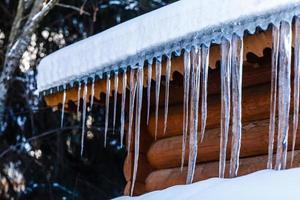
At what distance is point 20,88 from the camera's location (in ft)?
26.0

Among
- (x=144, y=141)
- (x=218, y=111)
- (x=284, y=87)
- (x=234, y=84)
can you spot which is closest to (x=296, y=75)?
(x=284, y=87)

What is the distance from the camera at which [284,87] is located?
3059 millimetres

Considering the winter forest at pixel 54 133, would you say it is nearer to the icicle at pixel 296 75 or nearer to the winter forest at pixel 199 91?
the winter forest at pixel 199 91

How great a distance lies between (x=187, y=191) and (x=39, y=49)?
15.9 ft

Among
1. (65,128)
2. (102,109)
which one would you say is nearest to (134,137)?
(65,128)

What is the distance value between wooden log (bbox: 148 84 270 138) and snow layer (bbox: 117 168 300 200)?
0.46 m

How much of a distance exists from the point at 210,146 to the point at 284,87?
100cm

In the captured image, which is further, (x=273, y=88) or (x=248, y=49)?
(x=273, y=88)

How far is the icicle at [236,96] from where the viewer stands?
316 centimetres

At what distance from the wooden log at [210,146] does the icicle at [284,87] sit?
0.79 feet

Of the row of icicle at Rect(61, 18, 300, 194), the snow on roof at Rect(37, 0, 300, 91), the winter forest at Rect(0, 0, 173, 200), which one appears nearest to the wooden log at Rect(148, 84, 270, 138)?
the row of icicle at Rect(61, 18, 300, 194)

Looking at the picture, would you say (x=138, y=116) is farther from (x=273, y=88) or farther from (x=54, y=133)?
(x=54, y=133)

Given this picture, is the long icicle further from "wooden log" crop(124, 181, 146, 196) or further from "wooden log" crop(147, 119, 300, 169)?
"wooden log" crop(124, 181, 146, 196)

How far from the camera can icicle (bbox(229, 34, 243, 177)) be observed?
3.16m
